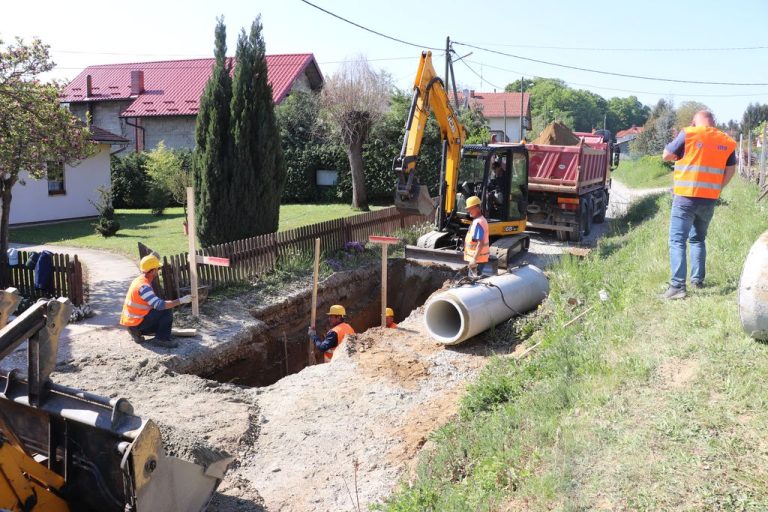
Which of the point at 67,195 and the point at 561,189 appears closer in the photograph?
the point at 561,189

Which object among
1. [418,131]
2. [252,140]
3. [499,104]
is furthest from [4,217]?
[499,104]

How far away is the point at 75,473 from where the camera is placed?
427 centimetres

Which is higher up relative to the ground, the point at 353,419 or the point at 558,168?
the point at 558,168

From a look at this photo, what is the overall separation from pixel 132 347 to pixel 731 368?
746 cm

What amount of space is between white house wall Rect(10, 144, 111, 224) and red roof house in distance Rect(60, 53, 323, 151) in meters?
6.89

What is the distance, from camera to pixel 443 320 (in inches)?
394

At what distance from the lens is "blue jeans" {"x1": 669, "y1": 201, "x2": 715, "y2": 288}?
6.77 meters

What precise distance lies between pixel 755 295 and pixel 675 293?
6.46ft

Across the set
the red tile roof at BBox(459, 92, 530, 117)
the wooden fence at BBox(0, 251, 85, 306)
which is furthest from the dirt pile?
the red tile roof at BBox(459, 92, 530, 117)

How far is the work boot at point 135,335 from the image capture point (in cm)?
916

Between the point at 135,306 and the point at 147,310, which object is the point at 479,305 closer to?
the point at 147,310

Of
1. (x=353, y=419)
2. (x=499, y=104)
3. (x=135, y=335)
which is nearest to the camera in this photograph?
(x=353, y=419)

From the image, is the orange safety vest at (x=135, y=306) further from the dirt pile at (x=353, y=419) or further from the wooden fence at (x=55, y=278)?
the dirt pile at (x=353, y=419)

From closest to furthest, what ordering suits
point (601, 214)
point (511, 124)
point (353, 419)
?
point (353, 419) → point (601, 214) → point (511, 124)
